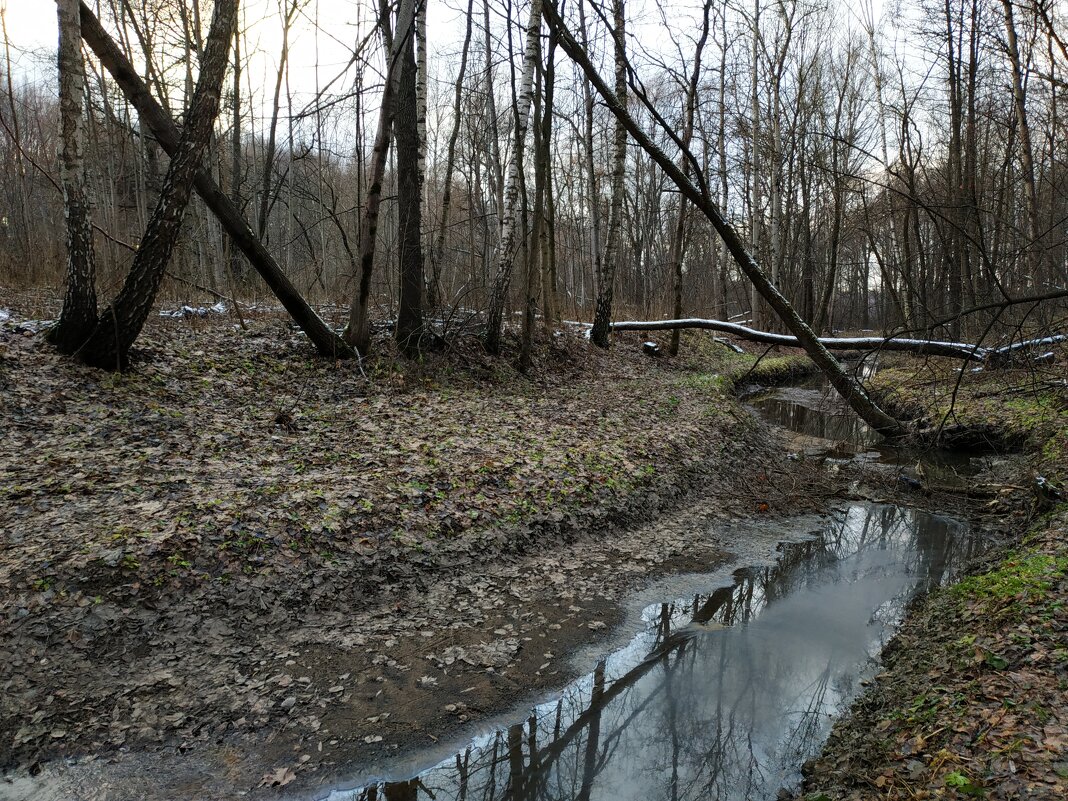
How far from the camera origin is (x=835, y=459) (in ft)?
35.0

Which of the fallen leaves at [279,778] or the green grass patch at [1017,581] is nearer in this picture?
the fallen leaves at [279,778]

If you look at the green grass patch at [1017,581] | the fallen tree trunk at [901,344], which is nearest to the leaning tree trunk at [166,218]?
the fallen tree trunk at [901,344]

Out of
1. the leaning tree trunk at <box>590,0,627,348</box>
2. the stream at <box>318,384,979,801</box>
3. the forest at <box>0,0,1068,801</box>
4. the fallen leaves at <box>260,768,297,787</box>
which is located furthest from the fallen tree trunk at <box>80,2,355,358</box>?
the leaning tree trunk at <box>590,0,627,348</box>

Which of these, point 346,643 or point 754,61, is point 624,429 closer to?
point 346,643

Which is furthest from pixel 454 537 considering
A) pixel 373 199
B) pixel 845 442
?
pixel 845 442

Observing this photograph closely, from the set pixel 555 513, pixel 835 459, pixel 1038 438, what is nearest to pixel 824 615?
pixel 555 513

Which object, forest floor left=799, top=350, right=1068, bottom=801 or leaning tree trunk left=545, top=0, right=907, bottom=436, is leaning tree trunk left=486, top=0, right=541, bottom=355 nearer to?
leaning tree trunk left=545, top=0, right=907, bottom=436

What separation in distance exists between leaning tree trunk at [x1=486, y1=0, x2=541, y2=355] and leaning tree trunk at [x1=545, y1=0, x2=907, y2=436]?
2.41 m

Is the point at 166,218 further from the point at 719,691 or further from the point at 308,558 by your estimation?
the point at 719,691

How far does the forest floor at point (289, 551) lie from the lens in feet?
12.3

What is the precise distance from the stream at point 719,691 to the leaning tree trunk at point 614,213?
9.87 meters

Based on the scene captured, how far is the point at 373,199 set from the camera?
926cm

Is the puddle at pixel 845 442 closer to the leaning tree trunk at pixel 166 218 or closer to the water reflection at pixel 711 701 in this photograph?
the water reflection at pixel 711 701

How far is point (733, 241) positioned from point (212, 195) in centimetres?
740
